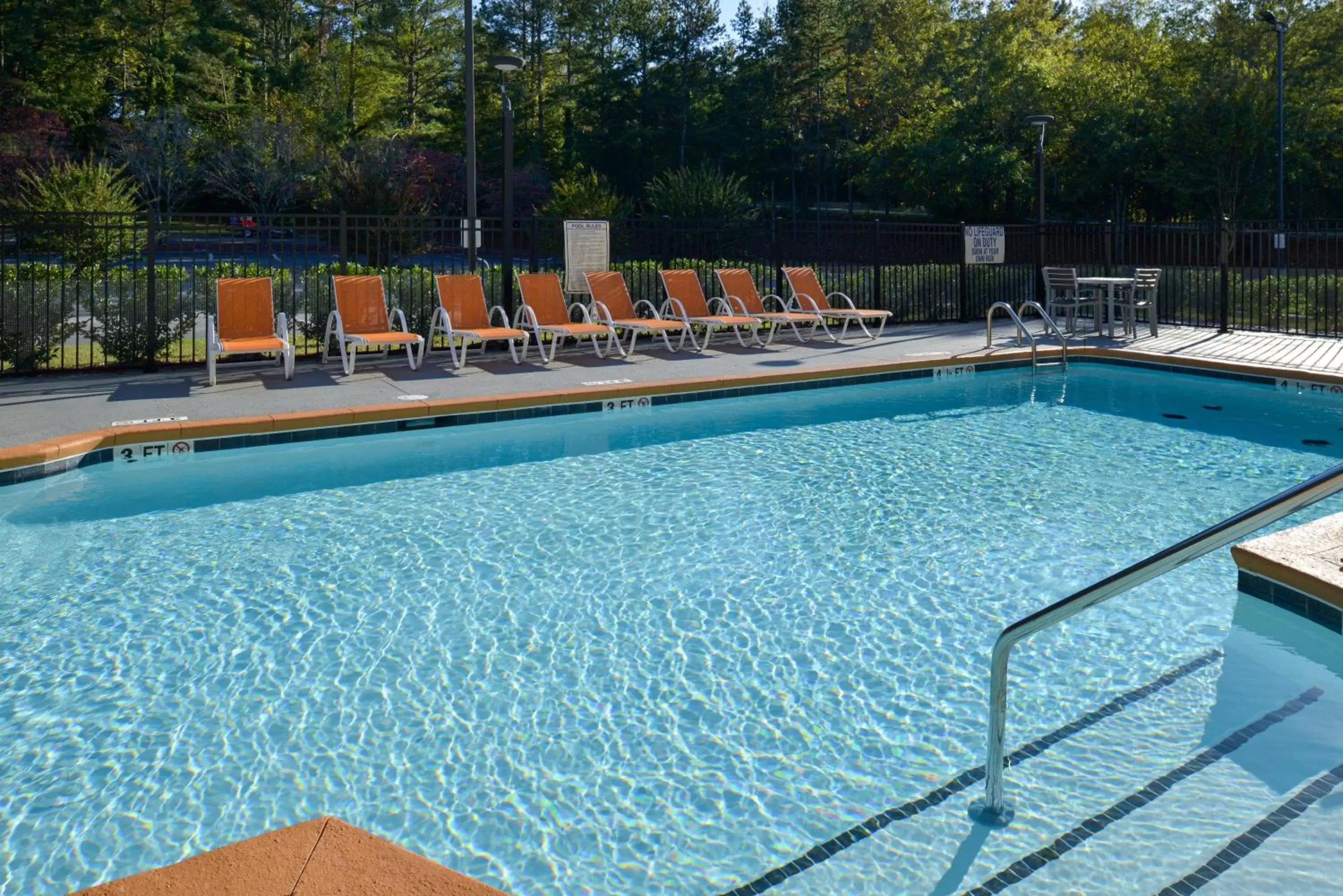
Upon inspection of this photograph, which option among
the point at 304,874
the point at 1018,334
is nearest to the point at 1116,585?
the point at 304,874

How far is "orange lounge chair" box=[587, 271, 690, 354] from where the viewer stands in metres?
12.5

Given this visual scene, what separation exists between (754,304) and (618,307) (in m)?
1.97

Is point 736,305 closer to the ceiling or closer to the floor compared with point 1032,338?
closer to the ceiling

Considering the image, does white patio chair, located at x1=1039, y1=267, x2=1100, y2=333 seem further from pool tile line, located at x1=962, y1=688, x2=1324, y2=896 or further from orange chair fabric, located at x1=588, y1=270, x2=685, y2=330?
pool tile line, located at x1=962, y1=688, x2=1324, y2=896

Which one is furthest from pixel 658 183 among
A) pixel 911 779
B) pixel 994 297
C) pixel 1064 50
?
pixel 1064 50

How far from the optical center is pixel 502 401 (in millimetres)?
9602

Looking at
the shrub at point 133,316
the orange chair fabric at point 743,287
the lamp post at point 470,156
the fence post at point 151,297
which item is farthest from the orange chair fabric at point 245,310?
the orange chair fabric at point 743,287

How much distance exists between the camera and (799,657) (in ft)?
14.9

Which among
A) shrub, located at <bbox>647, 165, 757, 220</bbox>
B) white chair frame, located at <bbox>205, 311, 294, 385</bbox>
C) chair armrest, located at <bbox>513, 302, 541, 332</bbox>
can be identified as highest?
shrub, located at <bbox>647, 165, 757, 220</bbox>

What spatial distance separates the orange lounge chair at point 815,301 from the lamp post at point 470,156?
4.10 metres

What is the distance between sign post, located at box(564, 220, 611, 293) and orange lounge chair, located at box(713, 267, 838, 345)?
60.9 inches

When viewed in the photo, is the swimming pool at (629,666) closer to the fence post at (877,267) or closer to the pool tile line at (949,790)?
the pool tile line at (949,790)

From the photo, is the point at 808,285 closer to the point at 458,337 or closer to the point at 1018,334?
the point at 1018,334

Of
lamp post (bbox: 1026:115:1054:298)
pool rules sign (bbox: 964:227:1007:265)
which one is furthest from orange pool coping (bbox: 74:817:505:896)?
lamp post (bbox: 1026:115:1054:298)
